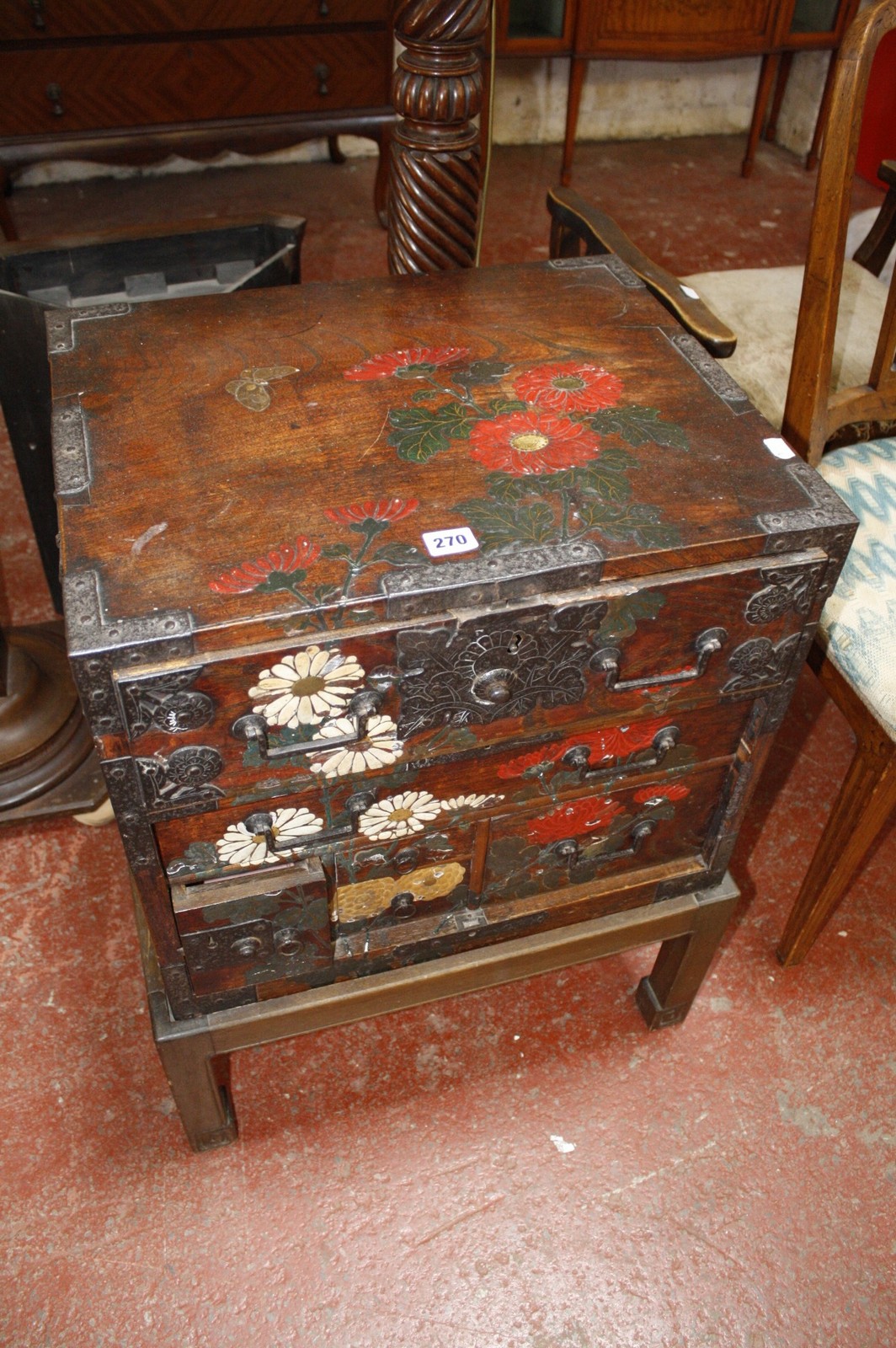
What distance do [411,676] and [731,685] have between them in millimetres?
336

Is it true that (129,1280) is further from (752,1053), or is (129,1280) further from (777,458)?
(777,458)

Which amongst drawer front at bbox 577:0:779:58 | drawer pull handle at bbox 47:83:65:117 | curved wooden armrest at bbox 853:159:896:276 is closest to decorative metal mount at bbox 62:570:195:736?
curved wooden armrest at bbox 853:159:896:276

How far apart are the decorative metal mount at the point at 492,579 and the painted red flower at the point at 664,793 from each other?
1.00 ft

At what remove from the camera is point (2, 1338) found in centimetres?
113

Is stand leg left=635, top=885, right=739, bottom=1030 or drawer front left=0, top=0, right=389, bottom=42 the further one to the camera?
drawer front left=0, top=0, right=389, bottom=42

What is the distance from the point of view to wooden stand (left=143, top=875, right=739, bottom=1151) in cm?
111

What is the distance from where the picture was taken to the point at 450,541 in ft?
2.93

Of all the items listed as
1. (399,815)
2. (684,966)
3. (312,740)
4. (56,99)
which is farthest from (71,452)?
(56,99)

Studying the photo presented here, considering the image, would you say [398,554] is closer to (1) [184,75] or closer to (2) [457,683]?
(2) [457,683]

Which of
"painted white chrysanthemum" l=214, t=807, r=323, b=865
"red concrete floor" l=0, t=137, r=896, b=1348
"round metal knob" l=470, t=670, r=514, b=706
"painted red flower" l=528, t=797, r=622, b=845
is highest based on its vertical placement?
"round metal knob" l=470, t=670, r=514, b=706

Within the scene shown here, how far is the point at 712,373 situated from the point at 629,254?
374 mm

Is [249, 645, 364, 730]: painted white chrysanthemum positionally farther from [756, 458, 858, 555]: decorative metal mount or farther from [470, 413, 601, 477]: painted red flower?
[756, 458, 858, 555]: decorative metal mount

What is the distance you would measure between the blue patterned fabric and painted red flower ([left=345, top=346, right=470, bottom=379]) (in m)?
0.50

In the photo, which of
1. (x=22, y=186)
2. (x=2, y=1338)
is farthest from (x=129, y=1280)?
(x=22, y=186)
